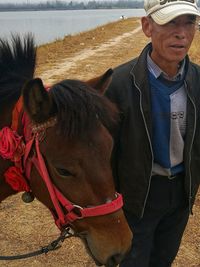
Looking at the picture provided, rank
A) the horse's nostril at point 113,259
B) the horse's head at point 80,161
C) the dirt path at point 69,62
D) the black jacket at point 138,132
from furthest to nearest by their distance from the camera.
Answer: the dirt path at point 69,62, the black jacket at point 138,132, the horse's nostril at point 113,259, the horse's head at point 80,161

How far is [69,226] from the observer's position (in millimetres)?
2252

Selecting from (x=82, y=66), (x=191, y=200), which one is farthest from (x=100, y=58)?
(x=191, y=200)

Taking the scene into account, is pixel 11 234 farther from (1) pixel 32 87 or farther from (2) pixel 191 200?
(1) pixel 32 87

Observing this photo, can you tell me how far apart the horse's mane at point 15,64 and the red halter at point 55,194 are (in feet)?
1.10

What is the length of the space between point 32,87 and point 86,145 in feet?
1.33

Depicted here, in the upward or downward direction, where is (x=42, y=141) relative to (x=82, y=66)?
upward

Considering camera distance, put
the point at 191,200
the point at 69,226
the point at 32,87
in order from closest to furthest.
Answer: the point at 32,87 → the point at 69,226 → the point at 191,200

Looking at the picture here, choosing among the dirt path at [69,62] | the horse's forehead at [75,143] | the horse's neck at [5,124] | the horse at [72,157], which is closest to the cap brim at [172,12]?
the horse at [72,157]

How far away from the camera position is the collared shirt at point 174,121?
8.38 feet

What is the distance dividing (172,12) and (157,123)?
0.69 meters

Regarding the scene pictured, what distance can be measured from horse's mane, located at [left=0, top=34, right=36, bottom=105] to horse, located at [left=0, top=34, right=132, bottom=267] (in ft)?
0.69

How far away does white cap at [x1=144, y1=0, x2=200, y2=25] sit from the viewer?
234 centimetres

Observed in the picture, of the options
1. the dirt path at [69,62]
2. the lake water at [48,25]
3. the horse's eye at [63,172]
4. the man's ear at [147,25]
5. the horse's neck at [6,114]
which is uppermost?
the man's ear at [147,25]

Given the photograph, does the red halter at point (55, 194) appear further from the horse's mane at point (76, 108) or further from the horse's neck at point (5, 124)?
the horse's neck at point (5, 124)
